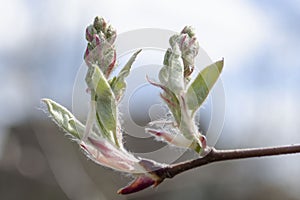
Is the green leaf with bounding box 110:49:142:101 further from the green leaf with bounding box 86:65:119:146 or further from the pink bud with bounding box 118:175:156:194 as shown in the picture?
the pink bud with bounding box 118:175:156:194

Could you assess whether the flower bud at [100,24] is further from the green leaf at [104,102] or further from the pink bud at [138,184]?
the pink bud at [138,184]

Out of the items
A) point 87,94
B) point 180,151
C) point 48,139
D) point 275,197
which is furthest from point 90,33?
point 275,197

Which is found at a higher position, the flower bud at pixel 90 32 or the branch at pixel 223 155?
the flower bud at pixel 90 32

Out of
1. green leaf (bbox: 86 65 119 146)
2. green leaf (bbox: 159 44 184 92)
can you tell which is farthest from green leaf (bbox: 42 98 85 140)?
green leaf (bbox: 159 44 184 92)

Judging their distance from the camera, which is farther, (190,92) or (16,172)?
(16,172)

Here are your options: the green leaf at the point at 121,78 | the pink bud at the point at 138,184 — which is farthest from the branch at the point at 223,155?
the green leaf at the point at 121,78

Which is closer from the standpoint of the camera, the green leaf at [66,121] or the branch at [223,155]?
the branch at [223,155]

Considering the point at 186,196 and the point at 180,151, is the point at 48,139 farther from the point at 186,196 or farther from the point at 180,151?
the point at 180,151
